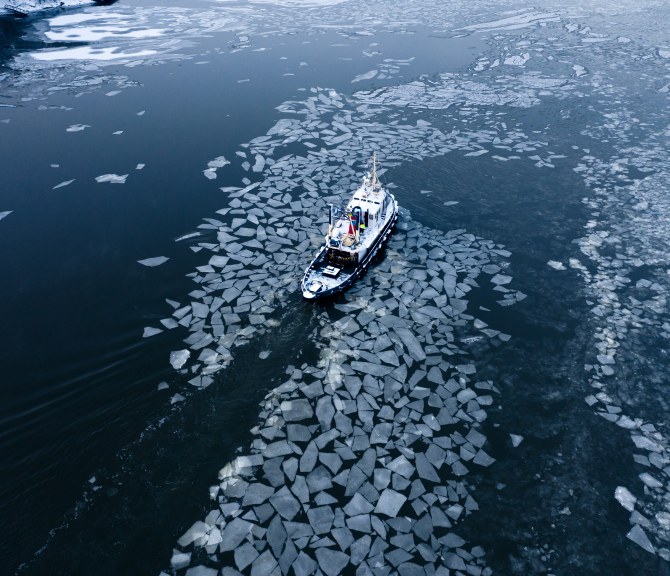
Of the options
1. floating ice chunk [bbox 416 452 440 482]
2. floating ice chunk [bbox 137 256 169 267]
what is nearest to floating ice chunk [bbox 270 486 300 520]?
floating ice chunk [bbox 416 452 440 482]

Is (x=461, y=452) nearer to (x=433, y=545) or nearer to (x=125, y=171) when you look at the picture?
(x=433, y=545)

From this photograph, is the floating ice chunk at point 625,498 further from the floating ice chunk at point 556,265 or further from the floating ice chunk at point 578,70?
the floating ice chunk at point 578,70

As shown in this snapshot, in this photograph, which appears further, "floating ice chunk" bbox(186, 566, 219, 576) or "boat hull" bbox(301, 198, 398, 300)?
"boat hull" bbox(301, 198, 398, 300)

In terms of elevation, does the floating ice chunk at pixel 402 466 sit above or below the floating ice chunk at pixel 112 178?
below

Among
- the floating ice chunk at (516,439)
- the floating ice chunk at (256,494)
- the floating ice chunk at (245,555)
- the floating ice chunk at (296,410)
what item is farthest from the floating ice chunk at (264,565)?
the floating ice chunk at (516,439)

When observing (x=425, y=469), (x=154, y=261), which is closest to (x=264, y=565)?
(x=425, y=469)

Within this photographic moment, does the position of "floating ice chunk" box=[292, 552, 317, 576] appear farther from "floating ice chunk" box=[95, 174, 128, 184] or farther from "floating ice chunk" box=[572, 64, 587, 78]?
"floating ice chunk" box=[572, 64, 587, 78]

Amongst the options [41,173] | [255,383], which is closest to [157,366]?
[255,383]
